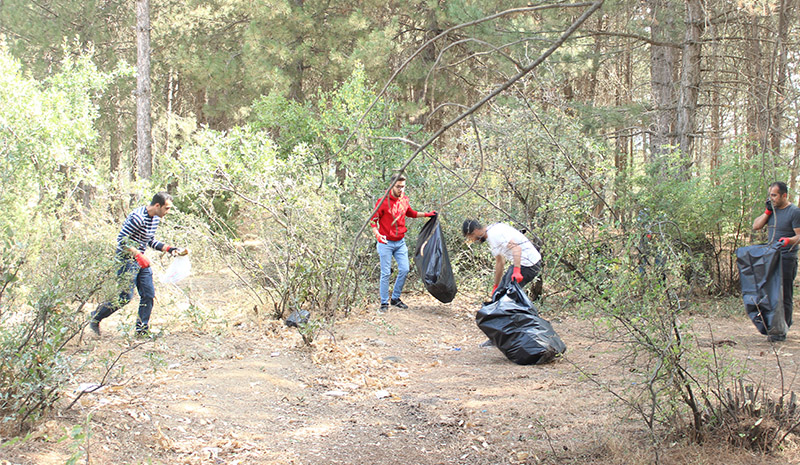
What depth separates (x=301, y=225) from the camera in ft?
21.7

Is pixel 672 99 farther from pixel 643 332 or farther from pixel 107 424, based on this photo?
pixel 107 424

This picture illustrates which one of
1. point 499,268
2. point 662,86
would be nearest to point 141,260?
point 499,268

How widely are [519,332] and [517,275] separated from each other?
658mm

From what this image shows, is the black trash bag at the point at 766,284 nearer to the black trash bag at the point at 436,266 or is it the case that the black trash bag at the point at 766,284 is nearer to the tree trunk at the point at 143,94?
the black trash bag at the point at 436,266

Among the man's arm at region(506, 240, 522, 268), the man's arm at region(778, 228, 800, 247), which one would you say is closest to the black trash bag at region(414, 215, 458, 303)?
the man's arm at region(506, 240, 522, 268)

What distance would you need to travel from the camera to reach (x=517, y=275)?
6078 millimetres

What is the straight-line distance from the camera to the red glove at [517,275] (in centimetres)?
606

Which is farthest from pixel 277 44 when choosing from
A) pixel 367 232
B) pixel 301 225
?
pixel 301 225

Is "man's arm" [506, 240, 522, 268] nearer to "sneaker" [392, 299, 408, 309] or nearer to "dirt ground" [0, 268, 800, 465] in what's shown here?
"dirt ground" [0, 268, 800, 465]

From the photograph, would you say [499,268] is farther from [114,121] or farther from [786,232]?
[114,121]

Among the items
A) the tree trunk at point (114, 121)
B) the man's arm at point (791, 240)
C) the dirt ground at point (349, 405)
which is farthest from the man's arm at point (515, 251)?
the tree trunk at point (114, 121)

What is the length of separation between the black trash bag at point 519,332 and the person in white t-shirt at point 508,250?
48 cm

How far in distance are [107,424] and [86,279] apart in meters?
0.99

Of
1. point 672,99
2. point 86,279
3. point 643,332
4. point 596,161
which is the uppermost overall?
point 672,99
